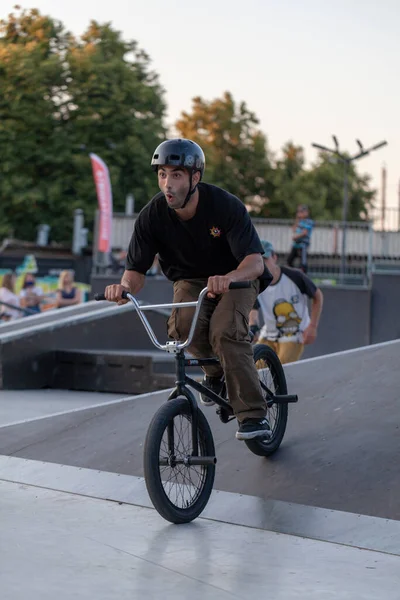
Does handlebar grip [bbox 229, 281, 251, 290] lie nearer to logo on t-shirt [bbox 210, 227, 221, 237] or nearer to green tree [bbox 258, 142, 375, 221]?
logo on t-shirt [bbox 210, 227, 221, 237]

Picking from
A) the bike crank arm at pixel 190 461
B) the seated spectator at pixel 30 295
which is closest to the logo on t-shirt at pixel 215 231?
the bike crank arm at pixel 190 461

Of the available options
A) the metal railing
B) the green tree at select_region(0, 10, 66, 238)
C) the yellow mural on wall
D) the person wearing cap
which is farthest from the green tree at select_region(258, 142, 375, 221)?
the person wearing cap

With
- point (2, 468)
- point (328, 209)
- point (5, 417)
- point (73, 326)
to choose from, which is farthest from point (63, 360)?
point (328, 209)

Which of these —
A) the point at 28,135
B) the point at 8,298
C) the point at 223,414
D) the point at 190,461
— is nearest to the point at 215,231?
the point at 223,414

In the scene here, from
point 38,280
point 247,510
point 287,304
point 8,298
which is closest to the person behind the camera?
point 247,510

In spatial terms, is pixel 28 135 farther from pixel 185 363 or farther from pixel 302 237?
pixel 185 363

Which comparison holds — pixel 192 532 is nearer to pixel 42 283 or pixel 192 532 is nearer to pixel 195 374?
pixel 195 374

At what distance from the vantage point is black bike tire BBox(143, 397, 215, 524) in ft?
16.0

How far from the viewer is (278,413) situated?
6.12 metres

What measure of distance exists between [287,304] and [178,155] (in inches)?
169

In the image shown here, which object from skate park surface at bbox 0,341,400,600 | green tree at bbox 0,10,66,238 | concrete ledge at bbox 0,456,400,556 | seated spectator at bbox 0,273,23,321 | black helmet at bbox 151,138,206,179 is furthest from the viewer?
green tree at bbox 0,10,66,238

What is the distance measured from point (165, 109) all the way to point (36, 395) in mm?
39892

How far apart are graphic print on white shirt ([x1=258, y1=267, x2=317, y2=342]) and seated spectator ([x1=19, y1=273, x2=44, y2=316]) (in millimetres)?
16811

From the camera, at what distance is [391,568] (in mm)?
4145
